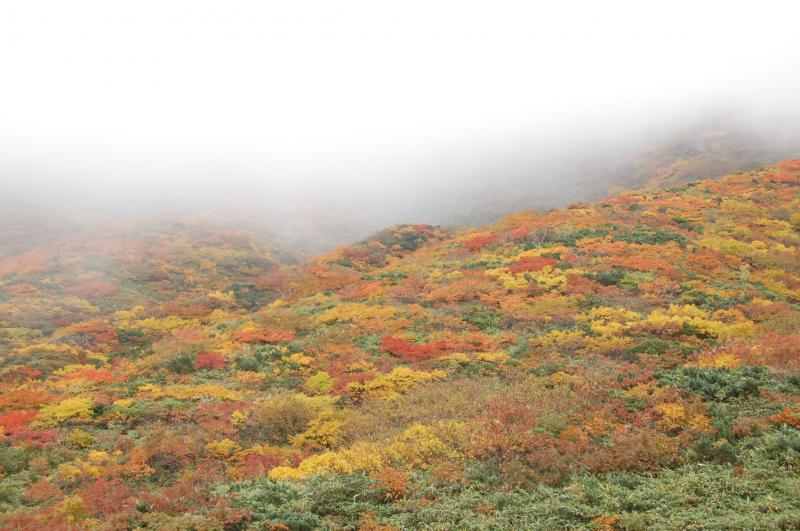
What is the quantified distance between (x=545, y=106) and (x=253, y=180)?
93.5m

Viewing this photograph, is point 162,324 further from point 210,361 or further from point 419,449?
point 419,449

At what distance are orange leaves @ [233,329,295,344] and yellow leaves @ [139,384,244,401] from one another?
5.08m

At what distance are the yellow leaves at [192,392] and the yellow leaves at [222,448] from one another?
3.46 m

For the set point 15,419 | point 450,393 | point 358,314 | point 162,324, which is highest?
point 15,419

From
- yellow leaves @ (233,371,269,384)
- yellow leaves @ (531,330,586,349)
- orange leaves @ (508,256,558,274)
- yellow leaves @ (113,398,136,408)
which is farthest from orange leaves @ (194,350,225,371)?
orange leaves @ (508,256,558,274)

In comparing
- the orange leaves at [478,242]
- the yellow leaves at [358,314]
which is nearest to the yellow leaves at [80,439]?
the yellow leaves at [358,314]

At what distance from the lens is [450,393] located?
51.5 ft

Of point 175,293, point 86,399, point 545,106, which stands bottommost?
point 175,293

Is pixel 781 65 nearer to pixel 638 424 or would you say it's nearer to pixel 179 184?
pixel 179 184

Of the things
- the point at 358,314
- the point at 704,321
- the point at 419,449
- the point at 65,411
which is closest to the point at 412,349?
the point at 358,314

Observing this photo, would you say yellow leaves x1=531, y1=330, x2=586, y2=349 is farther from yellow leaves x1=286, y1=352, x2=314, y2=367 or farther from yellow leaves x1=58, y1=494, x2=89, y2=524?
yellow leaves x1=58, y1=494, x2=89, y2=524

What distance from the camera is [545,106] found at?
15938 centimetres

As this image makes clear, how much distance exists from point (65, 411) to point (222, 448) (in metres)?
6.02

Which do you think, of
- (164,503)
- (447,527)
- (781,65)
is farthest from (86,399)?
(781,65)
